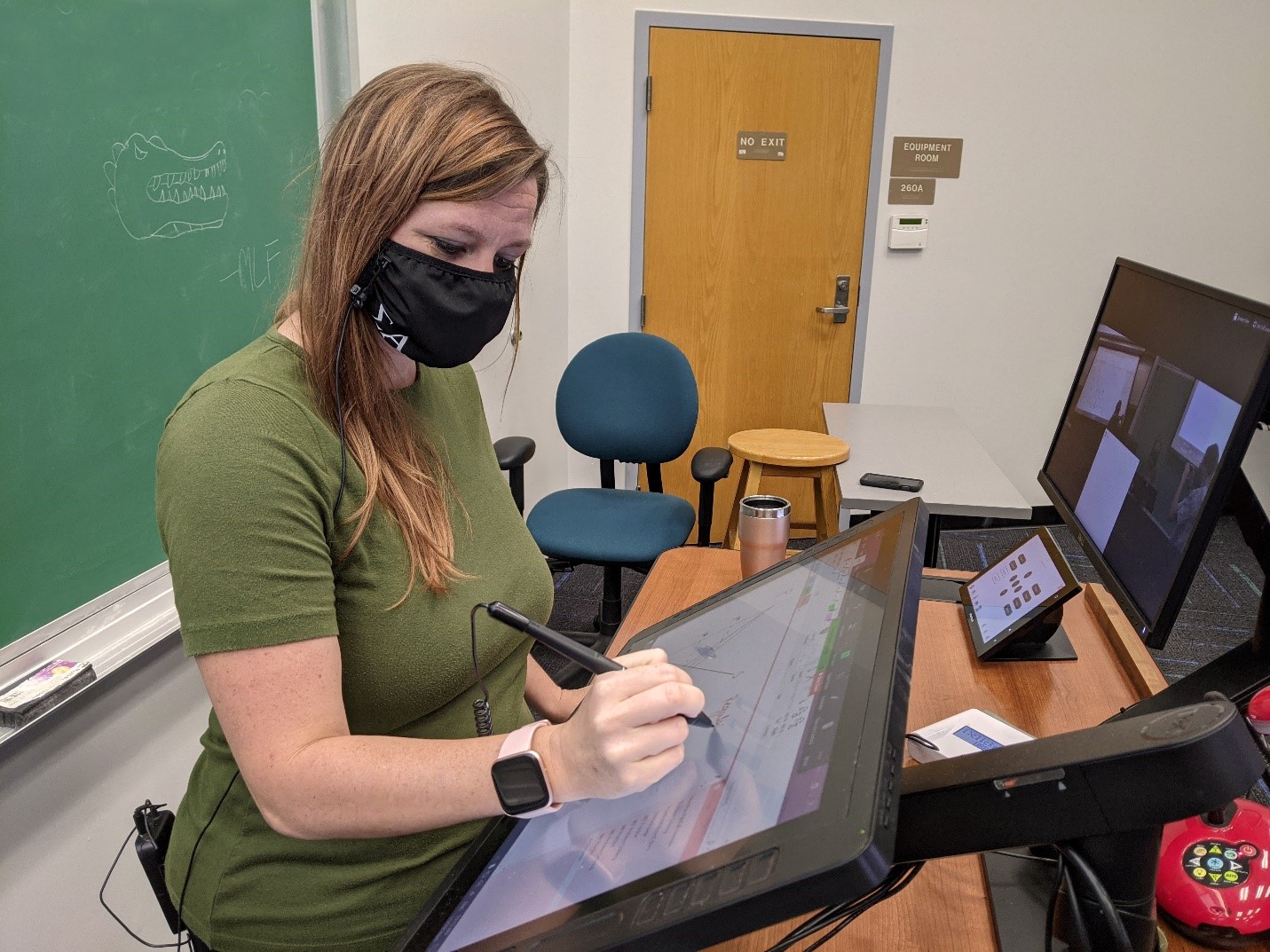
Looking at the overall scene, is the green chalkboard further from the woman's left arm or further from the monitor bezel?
the monitor bezel

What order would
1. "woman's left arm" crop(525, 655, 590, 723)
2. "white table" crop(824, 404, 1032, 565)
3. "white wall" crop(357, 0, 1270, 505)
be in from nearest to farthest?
"woman's left arm" crop(525, 655, 590, 723) → "white table" crop(824, 404, 1032, 565) → "white wall" crop(357, 0, 1270, 505)

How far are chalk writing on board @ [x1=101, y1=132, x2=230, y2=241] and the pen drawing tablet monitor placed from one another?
1.14 metres

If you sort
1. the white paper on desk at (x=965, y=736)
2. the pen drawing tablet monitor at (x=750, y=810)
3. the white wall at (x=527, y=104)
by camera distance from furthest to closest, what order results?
the white wall at (x=527, y=104)
the white paper on desk at (x=965, y=736)
the pen drawing tablet monitor at (x=750, y=810)

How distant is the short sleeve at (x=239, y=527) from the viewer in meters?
0.71

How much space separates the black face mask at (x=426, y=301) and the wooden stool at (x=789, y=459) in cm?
166

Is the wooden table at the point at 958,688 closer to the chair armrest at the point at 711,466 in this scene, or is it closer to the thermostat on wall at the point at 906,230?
the chair armrest at the point at 711,466

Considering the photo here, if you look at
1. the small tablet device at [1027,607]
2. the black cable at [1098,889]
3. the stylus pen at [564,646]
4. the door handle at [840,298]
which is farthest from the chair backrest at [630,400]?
the black cable at [1098,889]

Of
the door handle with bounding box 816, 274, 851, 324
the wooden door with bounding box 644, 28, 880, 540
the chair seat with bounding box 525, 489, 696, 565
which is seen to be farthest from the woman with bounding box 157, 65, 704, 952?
the door handle with bounding box 816, 274, 851, 324

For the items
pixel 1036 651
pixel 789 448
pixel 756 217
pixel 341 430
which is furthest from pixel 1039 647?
pixel 756 217

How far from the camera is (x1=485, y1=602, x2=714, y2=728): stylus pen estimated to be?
61 cm

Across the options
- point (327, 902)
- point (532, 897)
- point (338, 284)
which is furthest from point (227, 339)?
point (532, 897)

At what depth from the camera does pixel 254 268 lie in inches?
68.6

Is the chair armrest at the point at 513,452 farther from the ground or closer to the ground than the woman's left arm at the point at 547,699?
closer to the ground

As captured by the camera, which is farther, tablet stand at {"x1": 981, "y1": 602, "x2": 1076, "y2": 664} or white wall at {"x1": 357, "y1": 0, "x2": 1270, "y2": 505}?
white wall at {"x1": 357, "y1": 0, "x2": 1270, "y2": 505}
